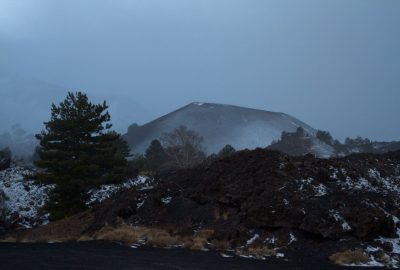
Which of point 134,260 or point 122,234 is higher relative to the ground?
point 122,234

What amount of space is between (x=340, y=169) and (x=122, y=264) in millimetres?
13708

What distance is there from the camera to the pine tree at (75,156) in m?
29.5

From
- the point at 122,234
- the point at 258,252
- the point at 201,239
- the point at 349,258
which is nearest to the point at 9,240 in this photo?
the point at 122,234

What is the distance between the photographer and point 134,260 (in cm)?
1444

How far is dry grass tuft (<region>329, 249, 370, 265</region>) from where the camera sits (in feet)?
50.2

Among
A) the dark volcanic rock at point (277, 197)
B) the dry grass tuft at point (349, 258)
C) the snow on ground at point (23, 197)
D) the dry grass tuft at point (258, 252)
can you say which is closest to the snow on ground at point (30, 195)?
the snow on ground at point (23, 197)

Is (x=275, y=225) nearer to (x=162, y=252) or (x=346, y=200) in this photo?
(x=346, y=200)

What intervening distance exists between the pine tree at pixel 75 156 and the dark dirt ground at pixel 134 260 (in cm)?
1235

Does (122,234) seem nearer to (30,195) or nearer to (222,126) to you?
(30,195)

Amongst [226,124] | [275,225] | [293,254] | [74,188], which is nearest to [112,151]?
[74,188]

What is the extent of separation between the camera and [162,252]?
16906mm

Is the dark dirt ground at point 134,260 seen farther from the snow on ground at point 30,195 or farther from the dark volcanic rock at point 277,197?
the snow on ground at point 30,195

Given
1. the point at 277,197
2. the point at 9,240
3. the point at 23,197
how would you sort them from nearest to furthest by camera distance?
the point at 277,197 → the point at 9,240 → the point at 23,197

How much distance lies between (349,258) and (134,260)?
7255 millimetres
